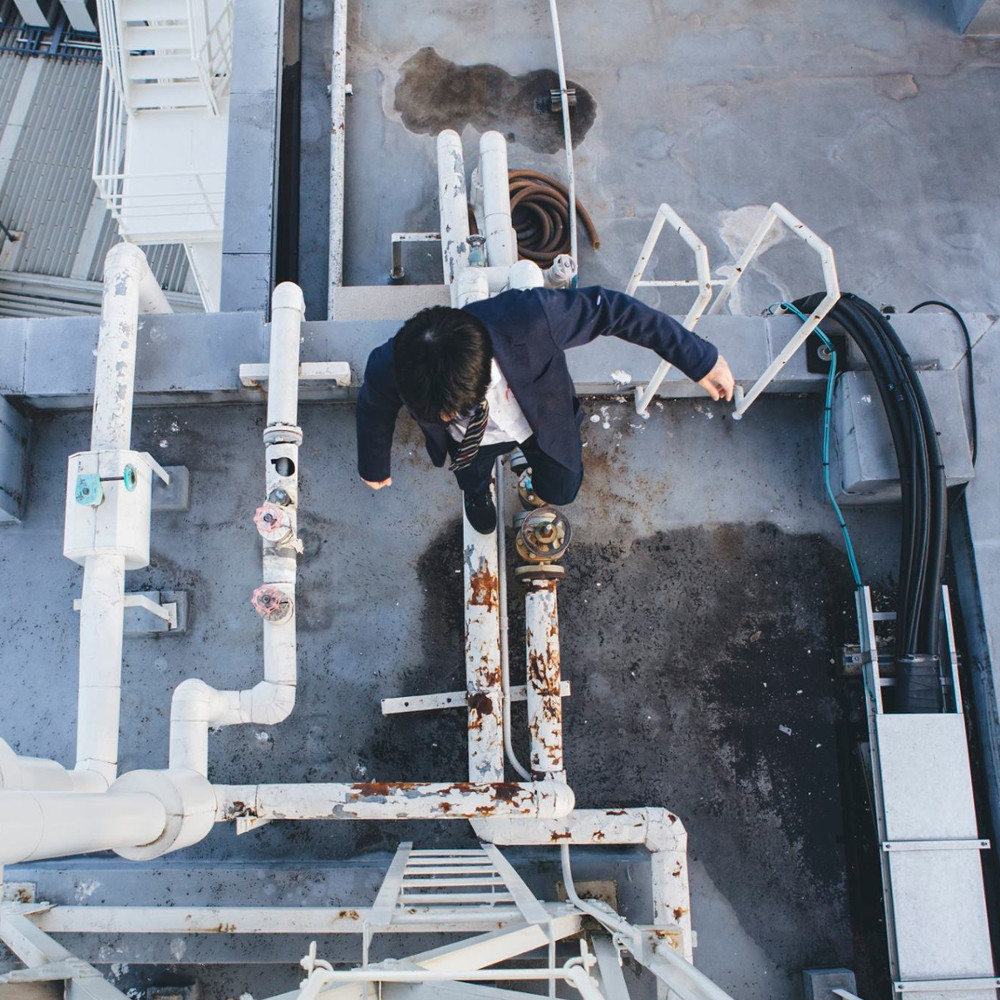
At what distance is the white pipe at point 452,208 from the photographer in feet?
16.1

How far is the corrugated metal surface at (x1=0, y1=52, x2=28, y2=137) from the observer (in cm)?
1223

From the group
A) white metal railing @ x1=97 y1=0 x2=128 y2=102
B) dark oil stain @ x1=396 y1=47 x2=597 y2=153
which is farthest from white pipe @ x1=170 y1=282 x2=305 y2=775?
white metal railing @ x1=97 y1=0 x2=128 y2=102

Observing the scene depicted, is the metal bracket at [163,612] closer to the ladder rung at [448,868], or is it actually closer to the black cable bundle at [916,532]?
the ladder rung at [448,868]

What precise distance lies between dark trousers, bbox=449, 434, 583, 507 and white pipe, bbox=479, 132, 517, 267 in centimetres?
154

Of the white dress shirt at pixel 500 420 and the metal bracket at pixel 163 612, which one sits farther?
the metal bracket at pixel 163 612

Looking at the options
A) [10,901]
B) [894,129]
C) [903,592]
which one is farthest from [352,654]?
[894,129]

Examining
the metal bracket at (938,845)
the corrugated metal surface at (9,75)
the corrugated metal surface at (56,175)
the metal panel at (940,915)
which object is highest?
the corrugated metal surface at (9,75)

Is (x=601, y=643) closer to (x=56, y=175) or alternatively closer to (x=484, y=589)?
(x=484, y=589)

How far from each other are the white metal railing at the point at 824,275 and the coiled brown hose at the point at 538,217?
1451mm

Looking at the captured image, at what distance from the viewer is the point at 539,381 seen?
3.25m

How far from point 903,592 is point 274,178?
15.4 ft

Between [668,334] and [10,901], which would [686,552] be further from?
[10,901]

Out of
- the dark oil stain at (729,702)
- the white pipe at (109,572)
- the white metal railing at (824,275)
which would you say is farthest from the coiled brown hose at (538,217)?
the white pipe at (109,572)

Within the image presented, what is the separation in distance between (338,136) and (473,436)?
11.9 ft
